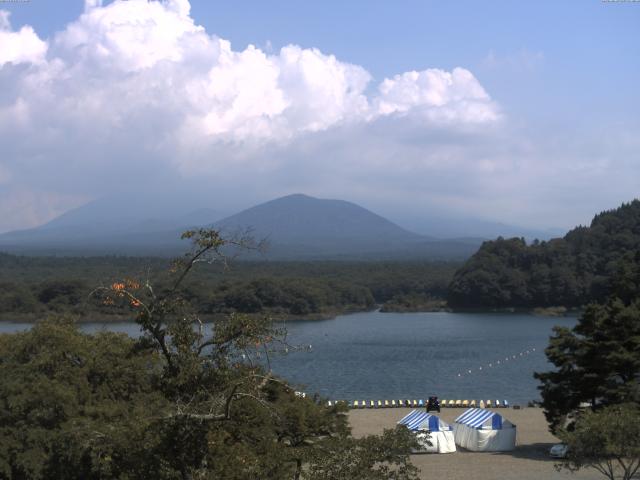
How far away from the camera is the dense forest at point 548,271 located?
190ft

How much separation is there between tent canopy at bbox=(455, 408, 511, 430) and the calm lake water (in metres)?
5.13

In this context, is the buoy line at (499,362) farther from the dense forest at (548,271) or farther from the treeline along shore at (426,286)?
the dense forest at (548,271)

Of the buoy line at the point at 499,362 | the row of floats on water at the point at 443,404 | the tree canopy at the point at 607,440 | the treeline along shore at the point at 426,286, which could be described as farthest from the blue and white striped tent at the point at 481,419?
the treeline along shore at the point at 426,286

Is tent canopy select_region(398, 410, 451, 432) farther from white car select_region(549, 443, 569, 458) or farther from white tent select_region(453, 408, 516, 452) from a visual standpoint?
white car select_region(549, 443, 569, 458)

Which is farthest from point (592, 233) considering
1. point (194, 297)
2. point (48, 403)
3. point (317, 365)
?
point (48, 403)

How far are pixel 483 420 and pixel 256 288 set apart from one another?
37479 millimetres

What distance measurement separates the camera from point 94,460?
301 inches

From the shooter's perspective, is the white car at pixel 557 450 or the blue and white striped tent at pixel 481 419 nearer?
the white car at pixel 557 450

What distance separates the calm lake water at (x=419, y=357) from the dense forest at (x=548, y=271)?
4.35 meters

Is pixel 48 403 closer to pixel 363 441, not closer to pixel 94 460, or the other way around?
pixel 94 460

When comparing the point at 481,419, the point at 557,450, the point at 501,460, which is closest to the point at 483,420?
the point at 481,419

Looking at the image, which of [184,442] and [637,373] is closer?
[184,442]

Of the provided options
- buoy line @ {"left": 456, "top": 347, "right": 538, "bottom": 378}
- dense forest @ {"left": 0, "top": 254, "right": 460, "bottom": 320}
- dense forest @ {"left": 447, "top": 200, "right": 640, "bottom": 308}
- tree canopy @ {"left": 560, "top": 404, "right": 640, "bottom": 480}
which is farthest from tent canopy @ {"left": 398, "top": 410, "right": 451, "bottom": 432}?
dense forest @ {"left": 447, "top": 200, "right": 640, "bottom": 308}

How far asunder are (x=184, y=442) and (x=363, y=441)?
4.74 ft
